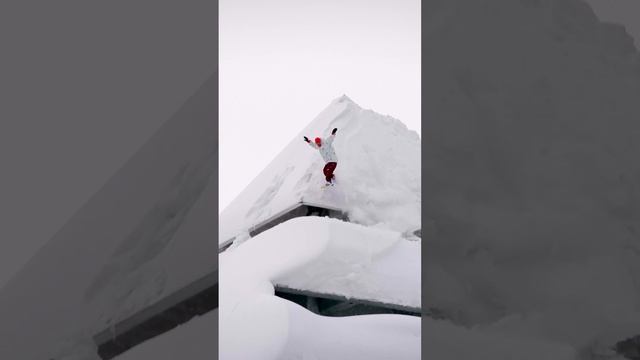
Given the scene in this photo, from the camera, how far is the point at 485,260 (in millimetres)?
4656

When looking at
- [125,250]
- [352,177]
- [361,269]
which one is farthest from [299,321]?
[352,177]

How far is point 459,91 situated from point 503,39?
2.24ft

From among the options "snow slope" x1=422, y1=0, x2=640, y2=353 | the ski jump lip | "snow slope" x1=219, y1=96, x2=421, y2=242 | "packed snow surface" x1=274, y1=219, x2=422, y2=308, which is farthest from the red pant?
"snow slope" x1=422, y1=0, x2=640, y2=353

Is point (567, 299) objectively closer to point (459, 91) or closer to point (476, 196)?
point (476, 196)

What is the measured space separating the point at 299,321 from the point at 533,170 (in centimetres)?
243

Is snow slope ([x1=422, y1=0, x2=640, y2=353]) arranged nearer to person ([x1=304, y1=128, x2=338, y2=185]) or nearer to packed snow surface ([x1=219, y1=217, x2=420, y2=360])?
packed snow surface ([x1=219, y1=217, x2=420, y2=360])

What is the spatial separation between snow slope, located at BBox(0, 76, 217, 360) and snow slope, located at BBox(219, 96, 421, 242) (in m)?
1.07

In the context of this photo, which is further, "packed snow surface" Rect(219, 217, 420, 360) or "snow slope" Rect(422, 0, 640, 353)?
"snow slope" Rect(422, 0, 640, 353)

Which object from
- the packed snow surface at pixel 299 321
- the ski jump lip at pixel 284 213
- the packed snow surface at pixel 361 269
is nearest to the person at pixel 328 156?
the ski jump lip at pixel 284 213

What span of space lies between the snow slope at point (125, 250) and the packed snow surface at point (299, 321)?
516mm

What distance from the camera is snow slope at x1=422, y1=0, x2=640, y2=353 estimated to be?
4.22 meters

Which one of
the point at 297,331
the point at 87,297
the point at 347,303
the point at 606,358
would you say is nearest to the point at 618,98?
the point at 606,358

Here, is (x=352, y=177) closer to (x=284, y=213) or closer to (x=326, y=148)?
(x=326, y=148)

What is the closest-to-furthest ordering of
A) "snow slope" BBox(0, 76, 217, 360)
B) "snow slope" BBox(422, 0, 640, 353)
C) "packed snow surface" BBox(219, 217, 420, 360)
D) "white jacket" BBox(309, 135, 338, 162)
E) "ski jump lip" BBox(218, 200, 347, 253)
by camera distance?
"packed snow surface" BBox(219, 217, 420, 360) < "snow slope" BBox(422, 0, 640, 353) < "snow slope" BBox(0, 76, 217, 360) < "ski jump lip" BBox(218, 200, 347, 253) < "white jacket" BBox(309, 135, 338, 162)
